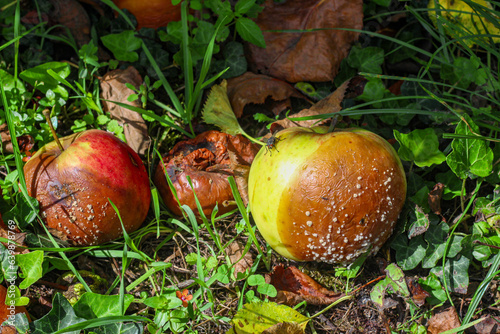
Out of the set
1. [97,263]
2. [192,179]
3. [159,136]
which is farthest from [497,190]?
[97,263]

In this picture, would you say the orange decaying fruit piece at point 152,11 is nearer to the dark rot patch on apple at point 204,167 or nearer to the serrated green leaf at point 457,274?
the dark rot patch on apple at point 204,167

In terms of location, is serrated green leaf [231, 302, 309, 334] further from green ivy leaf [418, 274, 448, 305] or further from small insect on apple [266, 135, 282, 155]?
Result: small insect on apple [266, 135, 282, 155]

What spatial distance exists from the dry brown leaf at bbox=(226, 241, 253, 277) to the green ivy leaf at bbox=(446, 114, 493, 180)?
4.05ft

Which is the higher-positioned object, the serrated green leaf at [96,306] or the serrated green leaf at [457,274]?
the serrated green leaf at [96,306]

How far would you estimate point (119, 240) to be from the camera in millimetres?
2459

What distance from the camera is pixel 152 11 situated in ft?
9.03

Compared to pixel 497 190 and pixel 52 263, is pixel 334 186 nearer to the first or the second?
pixel 497 190

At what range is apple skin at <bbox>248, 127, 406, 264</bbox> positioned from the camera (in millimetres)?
1926

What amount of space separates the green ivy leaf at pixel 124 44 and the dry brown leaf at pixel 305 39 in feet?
2.52

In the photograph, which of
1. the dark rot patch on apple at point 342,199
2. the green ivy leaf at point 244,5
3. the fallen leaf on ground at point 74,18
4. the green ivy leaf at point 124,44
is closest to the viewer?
the dark rot patch on apple at point 342,199

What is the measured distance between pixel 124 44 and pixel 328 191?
1685 millimetres

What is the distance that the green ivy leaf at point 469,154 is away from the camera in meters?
2.20

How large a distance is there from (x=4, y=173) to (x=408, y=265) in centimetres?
247

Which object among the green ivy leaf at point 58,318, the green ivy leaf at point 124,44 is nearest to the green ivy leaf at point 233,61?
the green ivy leaf at point 124,44
